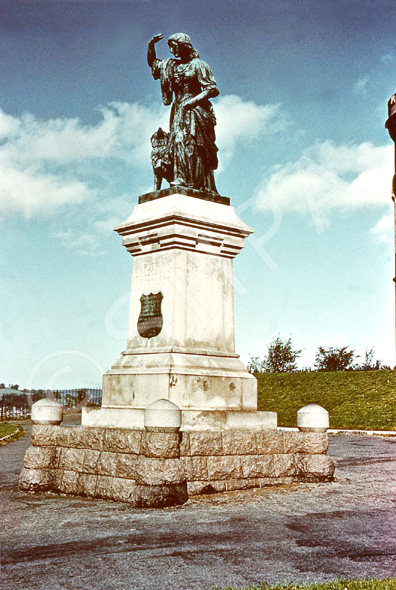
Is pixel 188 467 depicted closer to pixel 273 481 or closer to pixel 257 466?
pixel 257 466

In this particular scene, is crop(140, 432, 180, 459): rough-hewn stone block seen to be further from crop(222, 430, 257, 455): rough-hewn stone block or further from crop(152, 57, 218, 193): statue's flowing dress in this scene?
crop(152, 57, 218, 193): statue's flowing dress

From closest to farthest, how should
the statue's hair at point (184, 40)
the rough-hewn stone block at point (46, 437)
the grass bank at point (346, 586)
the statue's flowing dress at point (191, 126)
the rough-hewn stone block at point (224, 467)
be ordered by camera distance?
1. the grass bank at point (346, 586)
2. the rough-hewn stone block at point (224, 467)
3. the rough-hewn stone block at point (46, 437)
4. the statue's flowing dress at point (191, 126)
5. the statue's hair at point (184, 40)

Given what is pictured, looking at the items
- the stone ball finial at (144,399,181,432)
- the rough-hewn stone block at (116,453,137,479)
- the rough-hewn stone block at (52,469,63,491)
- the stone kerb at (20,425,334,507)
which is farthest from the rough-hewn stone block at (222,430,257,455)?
the rough-hewn stone block at (52,469,63,491)

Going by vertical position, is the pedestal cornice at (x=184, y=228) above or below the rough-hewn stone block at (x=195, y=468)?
above

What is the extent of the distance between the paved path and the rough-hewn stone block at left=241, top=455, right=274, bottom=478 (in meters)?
0.26

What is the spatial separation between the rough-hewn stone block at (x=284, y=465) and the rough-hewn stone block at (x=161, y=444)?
1.70 meters

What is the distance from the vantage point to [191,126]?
29.6 feet

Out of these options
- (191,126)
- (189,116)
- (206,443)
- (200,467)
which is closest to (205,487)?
(200,467)

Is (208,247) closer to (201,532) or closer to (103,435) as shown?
(103,435)

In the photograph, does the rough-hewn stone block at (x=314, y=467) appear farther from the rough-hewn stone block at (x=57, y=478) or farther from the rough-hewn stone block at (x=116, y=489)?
the rough-hewn stone block at (x=57, y=478)

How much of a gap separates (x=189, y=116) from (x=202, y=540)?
5885 mm

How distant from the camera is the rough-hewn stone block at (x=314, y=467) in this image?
8031 millimetres

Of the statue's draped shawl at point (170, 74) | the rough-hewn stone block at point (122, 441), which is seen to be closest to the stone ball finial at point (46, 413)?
the rough-hewn stone block at point (122, 441)

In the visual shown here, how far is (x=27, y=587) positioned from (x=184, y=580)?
0.96 m
